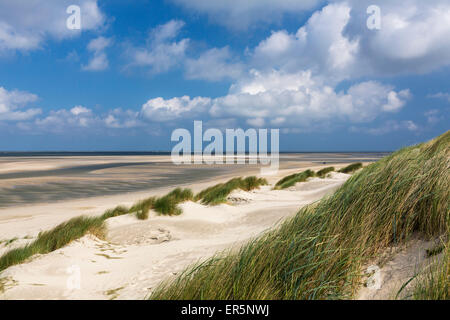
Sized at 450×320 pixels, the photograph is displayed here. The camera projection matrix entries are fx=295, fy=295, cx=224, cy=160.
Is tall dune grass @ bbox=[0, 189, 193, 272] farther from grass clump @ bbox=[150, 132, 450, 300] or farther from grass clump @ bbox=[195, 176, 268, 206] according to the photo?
grass clump @ bbox=[150, 132, 450, 300]

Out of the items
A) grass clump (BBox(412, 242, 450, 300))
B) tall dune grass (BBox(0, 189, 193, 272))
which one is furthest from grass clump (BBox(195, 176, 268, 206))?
grass clump (BBox(412, 242, 450, 300))

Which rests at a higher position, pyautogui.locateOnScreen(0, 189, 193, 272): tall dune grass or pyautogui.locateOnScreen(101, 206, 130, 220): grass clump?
pyautogui.locateOnScreen(0, 189, 193, 272): tall dune grass

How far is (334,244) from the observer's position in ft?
9.31

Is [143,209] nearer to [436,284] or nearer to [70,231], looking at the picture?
[70,231]

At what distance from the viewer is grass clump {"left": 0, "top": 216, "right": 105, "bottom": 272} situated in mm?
4566

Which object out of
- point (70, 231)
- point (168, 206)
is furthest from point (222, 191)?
point (70, 231)

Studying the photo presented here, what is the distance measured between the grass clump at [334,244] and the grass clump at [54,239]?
309cm

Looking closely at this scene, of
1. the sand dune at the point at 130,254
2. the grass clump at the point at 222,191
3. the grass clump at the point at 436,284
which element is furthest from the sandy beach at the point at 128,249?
the grass clump at the point at 436,284

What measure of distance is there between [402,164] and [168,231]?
17.4 feet

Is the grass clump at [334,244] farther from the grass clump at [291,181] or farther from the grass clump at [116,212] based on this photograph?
the grass clump at [291,181]

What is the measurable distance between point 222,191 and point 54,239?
23.0ft

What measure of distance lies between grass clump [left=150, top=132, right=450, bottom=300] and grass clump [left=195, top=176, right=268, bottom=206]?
686 cm

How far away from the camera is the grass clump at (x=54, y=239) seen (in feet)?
15.0
